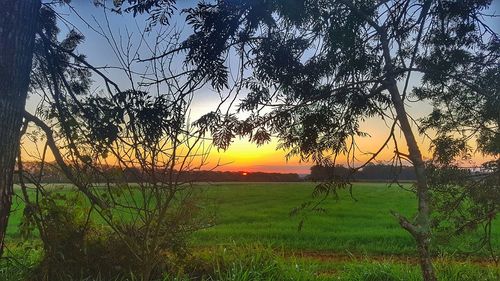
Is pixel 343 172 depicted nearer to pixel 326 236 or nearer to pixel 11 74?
pixel 11 74

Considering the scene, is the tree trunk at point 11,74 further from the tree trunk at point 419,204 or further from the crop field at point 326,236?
the tree trunk at point 419,204

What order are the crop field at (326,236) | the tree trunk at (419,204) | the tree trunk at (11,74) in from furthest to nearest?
the crop field at (326,236) → the tree trunk at (419,204) → the tree trunk at (11,74)

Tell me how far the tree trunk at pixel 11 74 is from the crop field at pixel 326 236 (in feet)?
6.38

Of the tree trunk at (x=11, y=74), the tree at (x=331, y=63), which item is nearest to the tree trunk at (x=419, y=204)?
the tree at (x=331, y=63)

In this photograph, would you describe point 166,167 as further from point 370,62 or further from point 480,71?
point 480,71

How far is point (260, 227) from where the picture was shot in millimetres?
12359

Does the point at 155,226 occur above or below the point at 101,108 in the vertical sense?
below

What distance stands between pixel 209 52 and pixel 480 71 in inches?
107

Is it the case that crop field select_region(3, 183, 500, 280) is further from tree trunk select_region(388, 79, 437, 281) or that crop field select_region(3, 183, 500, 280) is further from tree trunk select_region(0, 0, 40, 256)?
tree trunk select_region(0, 0, 40, 256)

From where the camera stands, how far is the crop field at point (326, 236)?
6.91 m

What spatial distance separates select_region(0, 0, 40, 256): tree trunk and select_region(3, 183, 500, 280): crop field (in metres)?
1.95

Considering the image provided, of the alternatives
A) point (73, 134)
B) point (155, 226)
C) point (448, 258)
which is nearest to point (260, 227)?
point (448, 258)

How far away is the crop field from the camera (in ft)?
22.7

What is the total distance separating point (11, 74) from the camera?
344cm
